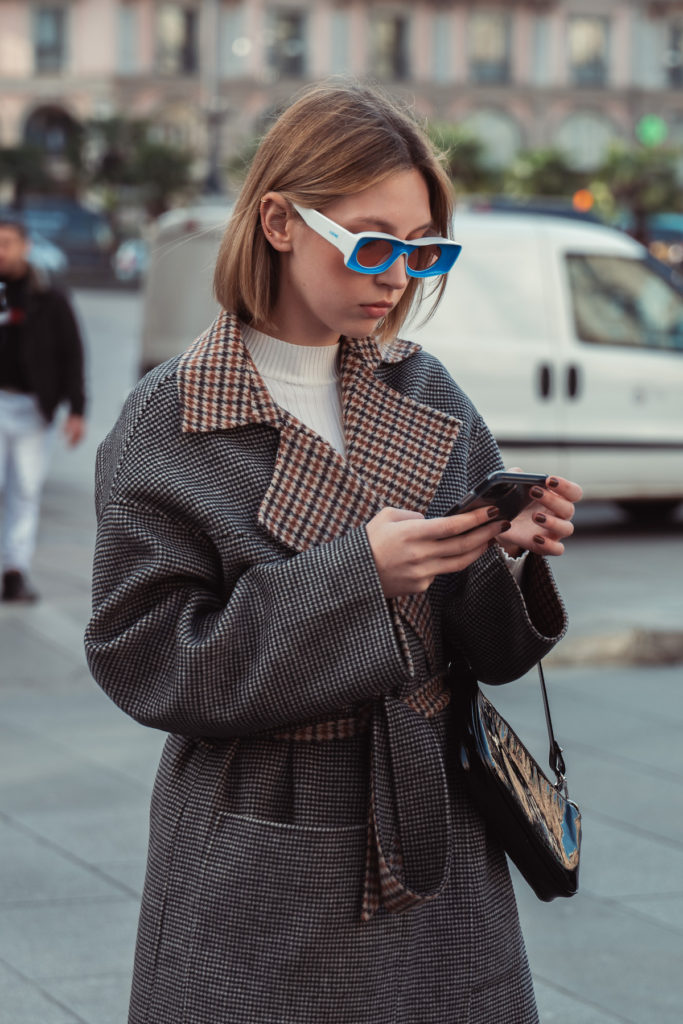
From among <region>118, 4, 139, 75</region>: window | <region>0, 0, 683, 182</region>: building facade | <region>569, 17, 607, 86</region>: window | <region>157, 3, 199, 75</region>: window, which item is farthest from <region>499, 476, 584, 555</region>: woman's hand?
<region>569, 17, 607, 86</region>: window

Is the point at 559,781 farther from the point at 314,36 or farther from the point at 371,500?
the point at 314,36

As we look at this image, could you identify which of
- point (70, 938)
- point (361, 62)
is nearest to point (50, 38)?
point (361, 62)

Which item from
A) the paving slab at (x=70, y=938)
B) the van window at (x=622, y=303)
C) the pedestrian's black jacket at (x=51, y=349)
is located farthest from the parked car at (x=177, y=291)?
the paving slab at (x=70, y=938)

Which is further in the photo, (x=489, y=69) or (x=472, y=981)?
(x=489, y=69)

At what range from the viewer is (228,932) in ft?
5.91

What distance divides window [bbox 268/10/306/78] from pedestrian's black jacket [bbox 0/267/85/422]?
50.9 meters

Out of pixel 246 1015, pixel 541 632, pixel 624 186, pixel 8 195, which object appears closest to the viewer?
pixel 246 1015

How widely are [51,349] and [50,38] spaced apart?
2083 inches

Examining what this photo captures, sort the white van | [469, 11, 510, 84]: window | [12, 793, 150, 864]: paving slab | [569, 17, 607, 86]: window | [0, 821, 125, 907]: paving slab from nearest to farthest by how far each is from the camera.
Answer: [0, 821, 125, 907]: paving slab, [12, 793, 150, 864]: paving slab, the white van, [469, 11, 510, 84]: window, [569, 17, 607, 86]: window

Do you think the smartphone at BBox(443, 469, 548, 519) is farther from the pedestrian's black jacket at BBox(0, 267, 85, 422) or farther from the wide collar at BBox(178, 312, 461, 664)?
the pedestrian's black jacket at BBox(0, 267, 85, 422)

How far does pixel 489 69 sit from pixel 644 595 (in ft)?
178

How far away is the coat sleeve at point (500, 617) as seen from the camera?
192cm

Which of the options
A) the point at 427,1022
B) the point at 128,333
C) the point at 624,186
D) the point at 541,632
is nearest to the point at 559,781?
the point at 541,632

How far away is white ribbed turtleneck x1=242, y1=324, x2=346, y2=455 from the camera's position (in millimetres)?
1941
